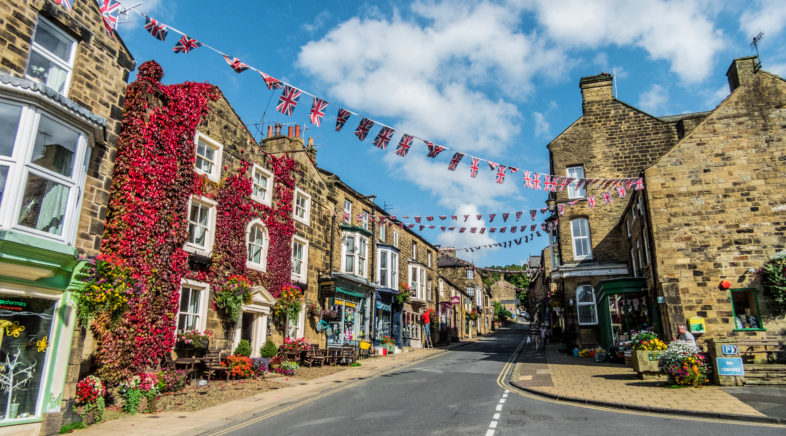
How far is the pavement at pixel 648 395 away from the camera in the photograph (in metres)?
9.17

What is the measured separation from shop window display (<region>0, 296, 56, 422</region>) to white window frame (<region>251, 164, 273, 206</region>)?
924 centimetres

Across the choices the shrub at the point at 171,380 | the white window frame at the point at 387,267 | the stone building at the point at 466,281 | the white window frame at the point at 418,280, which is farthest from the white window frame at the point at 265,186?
the stone building at the point at 466,281

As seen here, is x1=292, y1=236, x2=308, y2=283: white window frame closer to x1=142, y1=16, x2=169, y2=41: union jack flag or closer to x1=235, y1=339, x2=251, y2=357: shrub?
x1=235, y1=339, x2=251, y2=357: shrub

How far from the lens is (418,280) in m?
34.1

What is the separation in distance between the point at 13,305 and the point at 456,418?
834cm

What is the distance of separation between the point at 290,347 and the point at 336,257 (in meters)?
6.12

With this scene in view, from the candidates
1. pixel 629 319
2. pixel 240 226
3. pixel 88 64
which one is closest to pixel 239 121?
pixel 240 226

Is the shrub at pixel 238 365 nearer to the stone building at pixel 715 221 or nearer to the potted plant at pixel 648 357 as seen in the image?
the potted plant at pixel 648 357

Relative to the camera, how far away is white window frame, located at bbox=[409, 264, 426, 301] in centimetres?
3341

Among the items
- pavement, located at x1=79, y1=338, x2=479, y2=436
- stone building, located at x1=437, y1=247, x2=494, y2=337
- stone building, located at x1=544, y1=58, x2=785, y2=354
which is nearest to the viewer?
pavement, located at x1=79, y1=338, x2=479, y2=436

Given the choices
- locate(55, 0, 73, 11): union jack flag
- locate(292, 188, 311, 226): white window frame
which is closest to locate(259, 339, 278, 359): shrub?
locate(292, 188, 311, 226): white window frame

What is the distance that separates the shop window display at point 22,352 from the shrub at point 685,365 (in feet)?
47.4

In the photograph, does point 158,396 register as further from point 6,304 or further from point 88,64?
point 88,64

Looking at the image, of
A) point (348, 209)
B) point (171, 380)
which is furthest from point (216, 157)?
point (348, 209)
